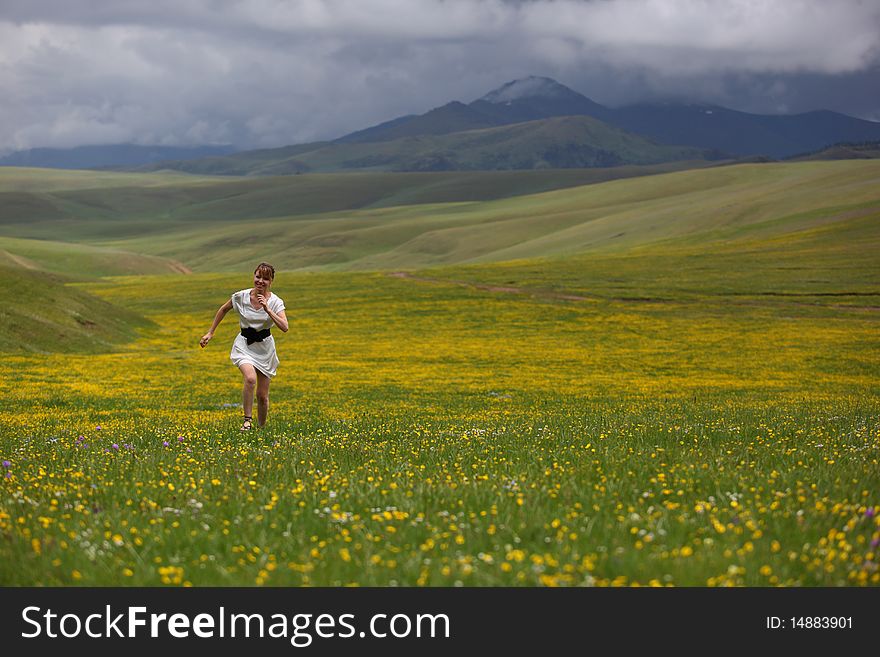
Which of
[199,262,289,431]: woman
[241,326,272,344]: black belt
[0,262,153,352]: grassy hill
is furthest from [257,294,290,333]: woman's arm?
[0,262,153,352]: grassy hill

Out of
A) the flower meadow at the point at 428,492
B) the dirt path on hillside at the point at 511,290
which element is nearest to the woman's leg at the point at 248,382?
the flower meadow at the point at 428,492

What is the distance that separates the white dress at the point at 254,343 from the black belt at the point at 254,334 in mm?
65

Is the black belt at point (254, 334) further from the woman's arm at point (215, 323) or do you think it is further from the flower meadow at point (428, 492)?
the flower meadow at point (428, 492)

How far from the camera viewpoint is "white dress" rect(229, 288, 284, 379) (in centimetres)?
1844

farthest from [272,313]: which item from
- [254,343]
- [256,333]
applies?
[254,343]

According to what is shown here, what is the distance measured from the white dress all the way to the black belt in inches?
2.6

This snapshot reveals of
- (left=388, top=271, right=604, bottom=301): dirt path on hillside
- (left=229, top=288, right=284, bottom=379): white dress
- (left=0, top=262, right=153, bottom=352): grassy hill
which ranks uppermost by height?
(left=229, top=288, right=284, bottom=379): white dress

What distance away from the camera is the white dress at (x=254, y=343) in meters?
18.4

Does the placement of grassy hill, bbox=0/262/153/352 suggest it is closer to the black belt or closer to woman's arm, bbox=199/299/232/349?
woman's arm, bbox=199/299/232/349

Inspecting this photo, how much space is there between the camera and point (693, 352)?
5331 cm

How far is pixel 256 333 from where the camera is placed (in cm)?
1870

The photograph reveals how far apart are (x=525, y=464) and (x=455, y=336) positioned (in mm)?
51219

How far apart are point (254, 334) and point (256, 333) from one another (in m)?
0.05
